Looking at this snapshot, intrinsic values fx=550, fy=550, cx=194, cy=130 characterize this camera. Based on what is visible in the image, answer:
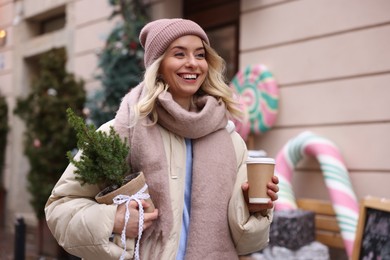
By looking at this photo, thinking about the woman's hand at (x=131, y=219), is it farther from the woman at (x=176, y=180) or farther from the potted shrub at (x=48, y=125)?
the potted shrub at (x=48, y=125)

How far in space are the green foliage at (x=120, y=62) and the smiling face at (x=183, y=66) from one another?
4137 mm

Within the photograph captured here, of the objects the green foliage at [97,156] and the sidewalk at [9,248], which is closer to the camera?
the green foliage at [97,156]

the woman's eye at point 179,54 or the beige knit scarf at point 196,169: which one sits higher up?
the woman's eye at point 179,54

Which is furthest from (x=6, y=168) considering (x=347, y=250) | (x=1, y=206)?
(x=347, y=250)

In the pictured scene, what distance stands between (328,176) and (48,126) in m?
4.21

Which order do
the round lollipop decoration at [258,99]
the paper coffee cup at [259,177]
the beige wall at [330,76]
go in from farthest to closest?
the round lollipop decoration at [258,99] → the beige wall at [330,76] → the paper coffee cup at [259,177]

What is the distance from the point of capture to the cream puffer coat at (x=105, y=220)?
2016mm

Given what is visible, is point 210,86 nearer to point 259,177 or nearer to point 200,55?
point 200,55

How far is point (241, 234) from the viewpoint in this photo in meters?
2.18

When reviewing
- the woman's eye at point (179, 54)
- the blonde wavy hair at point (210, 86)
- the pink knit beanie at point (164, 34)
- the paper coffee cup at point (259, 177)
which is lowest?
the paper coffee cup at point (259, 177)

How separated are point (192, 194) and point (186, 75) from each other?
0.50m

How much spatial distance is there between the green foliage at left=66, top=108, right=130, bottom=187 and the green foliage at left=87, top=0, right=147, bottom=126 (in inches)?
175

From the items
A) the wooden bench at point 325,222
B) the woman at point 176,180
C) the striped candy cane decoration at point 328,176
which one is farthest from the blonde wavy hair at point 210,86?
the wooden bench at point 325,222

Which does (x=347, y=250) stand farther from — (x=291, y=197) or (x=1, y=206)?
(x=1, y=206)
